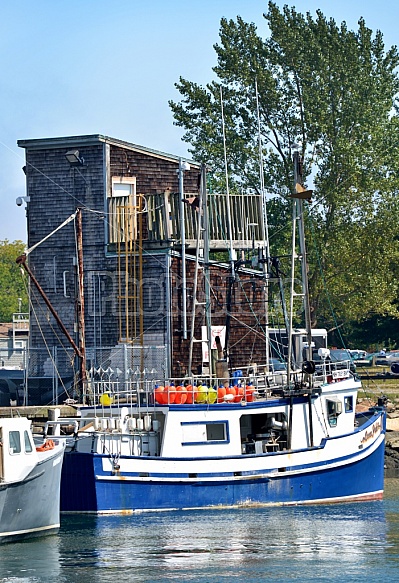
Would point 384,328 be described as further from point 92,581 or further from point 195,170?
point 92,581

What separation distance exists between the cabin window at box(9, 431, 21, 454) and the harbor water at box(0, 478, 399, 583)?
2036 millimetres

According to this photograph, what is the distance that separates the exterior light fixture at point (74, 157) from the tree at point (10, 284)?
58.7m

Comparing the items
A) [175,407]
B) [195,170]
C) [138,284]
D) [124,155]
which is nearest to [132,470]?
[175,407]

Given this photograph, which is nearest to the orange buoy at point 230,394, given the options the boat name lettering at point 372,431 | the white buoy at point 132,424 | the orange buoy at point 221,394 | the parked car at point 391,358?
the orange buoy at point 221,394

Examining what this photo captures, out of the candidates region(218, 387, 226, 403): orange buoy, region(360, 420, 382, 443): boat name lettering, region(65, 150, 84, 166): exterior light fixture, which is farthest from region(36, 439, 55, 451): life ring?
region(65, 150, 84, 166): exterior light fixture

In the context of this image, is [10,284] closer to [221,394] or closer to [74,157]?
[74,157]

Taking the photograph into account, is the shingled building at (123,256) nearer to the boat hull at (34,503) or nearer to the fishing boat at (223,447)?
the fishing boat at (223,447)

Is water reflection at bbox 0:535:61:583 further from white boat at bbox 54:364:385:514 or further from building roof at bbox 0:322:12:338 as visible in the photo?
building roof at bbox 0:322:12:338

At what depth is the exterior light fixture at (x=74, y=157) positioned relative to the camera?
45.3 metres

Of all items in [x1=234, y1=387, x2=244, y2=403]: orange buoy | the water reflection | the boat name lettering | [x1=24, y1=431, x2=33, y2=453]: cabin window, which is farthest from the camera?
the boat name lettering

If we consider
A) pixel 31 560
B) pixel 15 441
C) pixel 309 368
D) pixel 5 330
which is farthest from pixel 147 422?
pixel 5 330

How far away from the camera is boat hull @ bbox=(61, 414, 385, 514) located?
3106 cm

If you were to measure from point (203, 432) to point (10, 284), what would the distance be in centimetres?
8521

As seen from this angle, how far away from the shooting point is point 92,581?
919 inches
